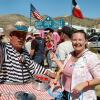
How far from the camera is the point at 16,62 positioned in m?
4.44

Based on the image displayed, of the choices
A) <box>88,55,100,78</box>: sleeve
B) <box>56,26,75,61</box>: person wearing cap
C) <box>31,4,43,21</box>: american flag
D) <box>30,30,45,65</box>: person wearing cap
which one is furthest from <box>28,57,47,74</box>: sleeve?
<box>31,4,43,21</box>: american flag

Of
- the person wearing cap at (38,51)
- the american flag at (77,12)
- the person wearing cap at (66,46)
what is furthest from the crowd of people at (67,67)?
the american flag at (77,12)

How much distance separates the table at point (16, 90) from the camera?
415 cm

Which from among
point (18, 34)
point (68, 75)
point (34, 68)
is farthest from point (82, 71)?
point (18, 34)

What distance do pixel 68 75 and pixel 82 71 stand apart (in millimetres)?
355

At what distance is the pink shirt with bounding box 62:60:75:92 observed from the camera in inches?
174

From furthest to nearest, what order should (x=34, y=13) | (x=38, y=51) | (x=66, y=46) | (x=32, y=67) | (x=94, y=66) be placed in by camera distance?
(x=34, y=13) < (x=38, y=51) < (x=66, y=46) < (x=32, y=67) < (x=94, y=66)

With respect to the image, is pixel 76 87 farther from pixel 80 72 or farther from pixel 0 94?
pixel 0 94

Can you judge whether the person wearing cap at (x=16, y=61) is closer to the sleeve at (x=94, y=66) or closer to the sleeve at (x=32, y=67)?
the sleeve at (x=32, y=67)

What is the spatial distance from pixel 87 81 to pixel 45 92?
59 centimetres

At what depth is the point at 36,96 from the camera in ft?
14.0

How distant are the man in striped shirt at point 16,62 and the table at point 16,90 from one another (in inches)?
3.5

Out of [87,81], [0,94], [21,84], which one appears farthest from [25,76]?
[87,81]

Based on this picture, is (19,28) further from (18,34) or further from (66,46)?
(66,46)
